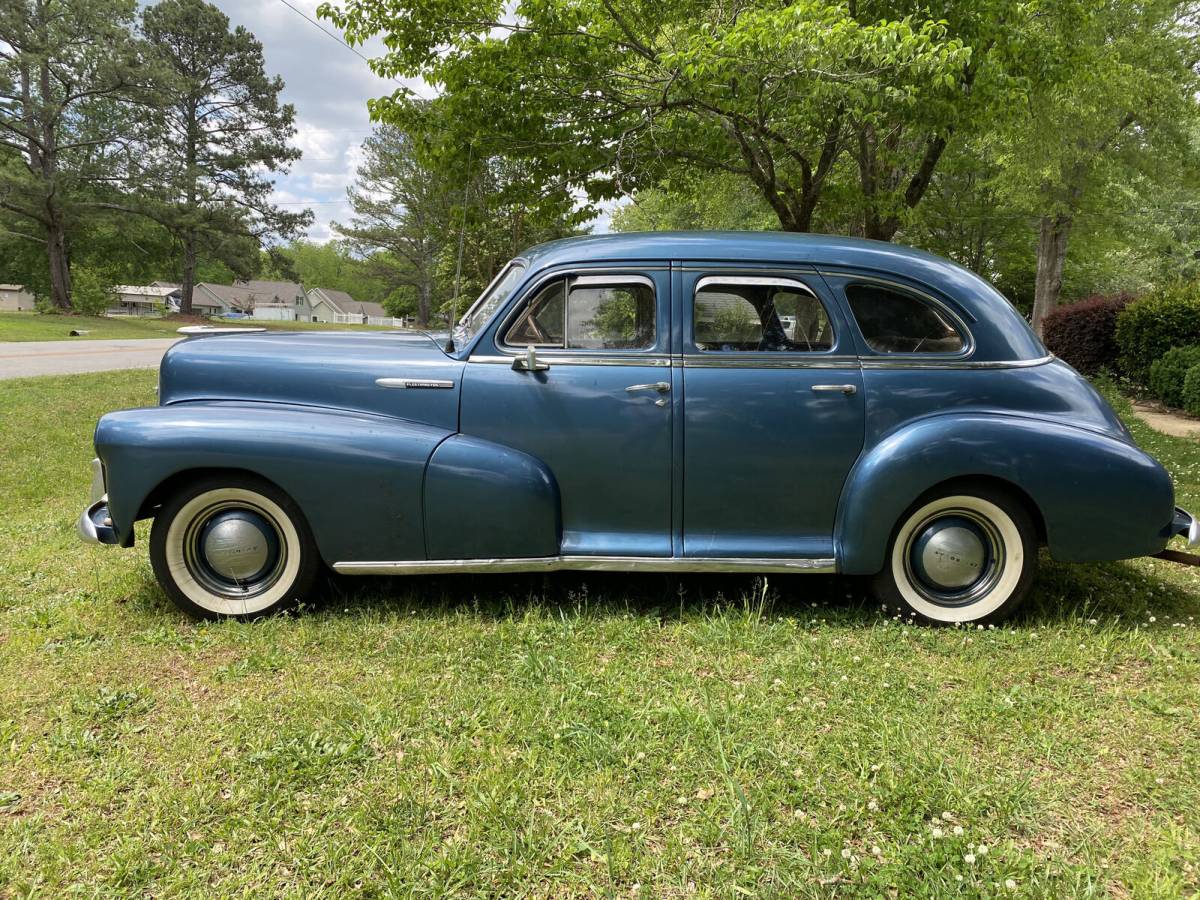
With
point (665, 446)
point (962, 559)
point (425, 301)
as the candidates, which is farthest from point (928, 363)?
point (425, 301)

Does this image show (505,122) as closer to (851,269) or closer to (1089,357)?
(851,269)

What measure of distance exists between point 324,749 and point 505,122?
7.92 m

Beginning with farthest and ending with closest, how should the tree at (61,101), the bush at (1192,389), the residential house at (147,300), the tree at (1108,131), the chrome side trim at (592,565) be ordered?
the residential house at (147,300) → the tree at (61,101) → the tree at (1108,131) → the bush at (1192,389) → the chrome side trim at (592,565)

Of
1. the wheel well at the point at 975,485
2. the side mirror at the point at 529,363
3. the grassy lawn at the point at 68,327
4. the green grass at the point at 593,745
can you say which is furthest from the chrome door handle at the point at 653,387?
the grassy lawn at the point at 68,327

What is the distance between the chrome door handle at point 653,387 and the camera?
332cm

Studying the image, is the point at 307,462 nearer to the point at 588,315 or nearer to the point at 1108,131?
the point at 588,315

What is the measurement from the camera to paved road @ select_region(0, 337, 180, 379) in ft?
45.3

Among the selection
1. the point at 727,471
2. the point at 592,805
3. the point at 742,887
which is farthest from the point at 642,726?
the point at 727,471

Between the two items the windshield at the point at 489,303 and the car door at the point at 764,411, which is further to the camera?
the windshield at the point at 489,303

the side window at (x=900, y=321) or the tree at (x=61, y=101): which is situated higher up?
the tree at (x=61, y=101)

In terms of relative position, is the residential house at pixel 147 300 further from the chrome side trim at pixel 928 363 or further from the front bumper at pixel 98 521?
the chrome side trim at pixel 928 363

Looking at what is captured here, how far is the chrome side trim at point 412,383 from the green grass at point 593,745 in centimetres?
110

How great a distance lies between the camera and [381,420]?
11.0 feet

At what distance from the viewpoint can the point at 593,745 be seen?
2.45 meters
